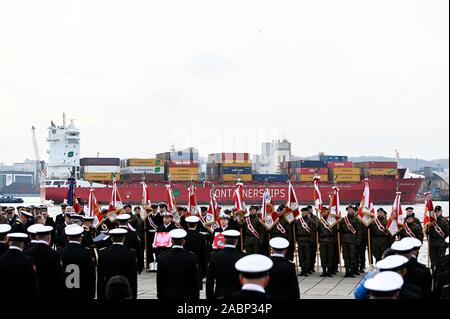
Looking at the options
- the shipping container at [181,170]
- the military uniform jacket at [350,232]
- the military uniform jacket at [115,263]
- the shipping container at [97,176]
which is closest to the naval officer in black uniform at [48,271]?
the military uniform jacket at [115,263]

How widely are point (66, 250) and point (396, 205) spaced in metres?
9.12

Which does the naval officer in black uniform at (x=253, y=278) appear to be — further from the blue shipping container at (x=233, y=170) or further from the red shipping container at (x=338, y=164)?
the red shipping container at (x=338, y=164)

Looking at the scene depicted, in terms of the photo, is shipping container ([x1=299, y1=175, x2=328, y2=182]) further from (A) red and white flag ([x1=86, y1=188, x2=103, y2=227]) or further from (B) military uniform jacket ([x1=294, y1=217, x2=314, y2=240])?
(B) military uniform jacket ([x1=294, y1=217, x2=314, y2=240])

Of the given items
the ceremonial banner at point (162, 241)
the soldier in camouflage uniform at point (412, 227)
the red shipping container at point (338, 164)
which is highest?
the red shipping container at point (338, 164)

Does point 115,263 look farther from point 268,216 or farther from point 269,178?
point 269,178

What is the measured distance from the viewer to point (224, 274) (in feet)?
22.7

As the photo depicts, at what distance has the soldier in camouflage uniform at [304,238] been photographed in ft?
47.9

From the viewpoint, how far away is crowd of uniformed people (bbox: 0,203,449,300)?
4.96 meters

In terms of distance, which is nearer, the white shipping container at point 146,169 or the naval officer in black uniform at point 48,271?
the naval officer in black uniform at point 48,271

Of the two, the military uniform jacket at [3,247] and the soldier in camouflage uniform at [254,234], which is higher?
the military uniform jacket at [3,247]

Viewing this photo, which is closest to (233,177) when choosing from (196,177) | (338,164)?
(196,177)

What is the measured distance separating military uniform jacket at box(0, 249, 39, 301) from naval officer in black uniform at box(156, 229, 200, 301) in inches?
56.3

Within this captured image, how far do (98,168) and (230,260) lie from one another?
78.1 m
